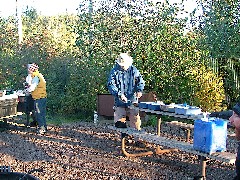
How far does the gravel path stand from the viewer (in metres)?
5.74

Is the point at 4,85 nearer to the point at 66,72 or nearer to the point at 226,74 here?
the point at 66,72

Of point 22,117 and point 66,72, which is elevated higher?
point 66,72

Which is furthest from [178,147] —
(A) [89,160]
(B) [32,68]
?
(B) [32,68]

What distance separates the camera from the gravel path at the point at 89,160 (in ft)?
18.8

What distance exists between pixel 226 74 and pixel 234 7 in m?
2.91

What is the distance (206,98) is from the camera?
9703 mm

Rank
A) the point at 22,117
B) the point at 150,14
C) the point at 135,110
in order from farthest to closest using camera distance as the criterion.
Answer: the point at 150,14
the point at 22,117
the point at 135,110

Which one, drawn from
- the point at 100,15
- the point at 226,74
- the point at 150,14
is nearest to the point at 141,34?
the point at 150,14

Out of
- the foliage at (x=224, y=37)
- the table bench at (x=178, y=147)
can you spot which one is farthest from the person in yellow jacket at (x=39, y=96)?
the foliage at (x=224, y=37)

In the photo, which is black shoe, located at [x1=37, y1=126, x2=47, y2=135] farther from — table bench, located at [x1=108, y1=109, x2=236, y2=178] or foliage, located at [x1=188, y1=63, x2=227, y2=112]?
foliage, located at [x1=188, y1=63, x2=227, y2=112]

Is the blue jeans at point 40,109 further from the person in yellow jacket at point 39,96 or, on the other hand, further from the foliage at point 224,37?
the foliage at point 224,37

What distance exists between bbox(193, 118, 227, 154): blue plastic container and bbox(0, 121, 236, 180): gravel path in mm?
814

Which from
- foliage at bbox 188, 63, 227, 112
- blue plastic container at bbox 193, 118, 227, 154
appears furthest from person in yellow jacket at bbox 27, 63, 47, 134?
blue plastic container at bbox 193, 118, 227, 154

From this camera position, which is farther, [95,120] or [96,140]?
[95,120]
